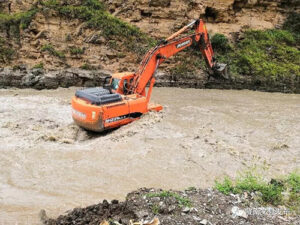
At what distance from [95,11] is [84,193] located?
13.6 metres

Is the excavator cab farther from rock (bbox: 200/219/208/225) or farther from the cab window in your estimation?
rock (bbox: 200/219/208/225)

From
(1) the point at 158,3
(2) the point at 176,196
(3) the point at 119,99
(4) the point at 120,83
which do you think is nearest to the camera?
(2) the point at 176,196

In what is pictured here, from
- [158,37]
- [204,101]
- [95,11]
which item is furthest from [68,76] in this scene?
[204,101]

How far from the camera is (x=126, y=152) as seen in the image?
7363 mm

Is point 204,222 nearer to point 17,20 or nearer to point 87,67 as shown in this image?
point 87,67

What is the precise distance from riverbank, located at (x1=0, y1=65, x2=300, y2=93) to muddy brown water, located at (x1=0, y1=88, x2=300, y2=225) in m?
2.73

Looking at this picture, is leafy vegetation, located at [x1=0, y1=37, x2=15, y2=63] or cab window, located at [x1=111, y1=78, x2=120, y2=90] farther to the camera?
leafy vegetation, located at [x1=0, y1=37, x2=15, y2=63]

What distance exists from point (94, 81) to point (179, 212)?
1200 centimetres

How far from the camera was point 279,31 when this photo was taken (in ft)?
63.4

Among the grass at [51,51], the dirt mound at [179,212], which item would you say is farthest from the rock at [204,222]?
the grass at [51,51]

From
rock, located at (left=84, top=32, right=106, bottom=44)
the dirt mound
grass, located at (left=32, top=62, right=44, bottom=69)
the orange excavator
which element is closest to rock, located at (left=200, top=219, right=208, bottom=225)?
the dirt mound

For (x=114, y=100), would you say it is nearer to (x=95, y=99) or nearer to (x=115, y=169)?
(x=95, y=99)

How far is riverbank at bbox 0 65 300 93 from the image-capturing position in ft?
47.0

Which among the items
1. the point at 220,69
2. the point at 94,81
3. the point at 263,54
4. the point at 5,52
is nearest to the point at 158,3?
the point at 94,81
